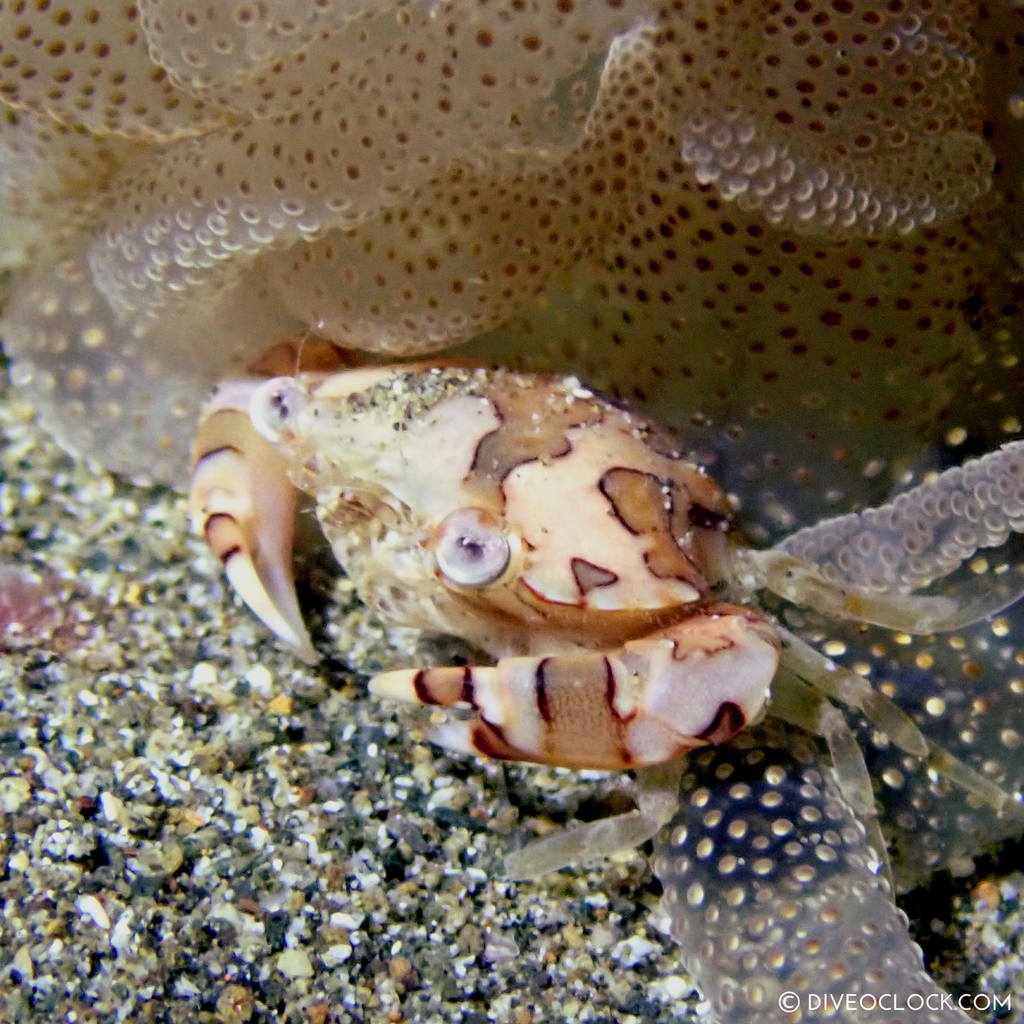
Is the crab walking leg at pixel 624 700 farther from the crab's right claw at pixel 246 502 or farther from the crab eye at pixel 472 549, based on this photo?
the crab's right claw at pixel 246 502

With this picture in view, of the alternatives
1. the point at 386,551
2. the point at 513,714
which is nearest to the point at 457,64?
the point at 386,551

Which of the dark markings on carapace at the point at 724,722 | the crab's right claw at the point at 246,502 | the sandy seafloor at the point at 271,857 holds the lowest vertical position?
the sandy seafloor at the point at 271,857

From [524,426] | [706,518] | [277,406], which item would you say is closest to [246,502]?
[277,406]

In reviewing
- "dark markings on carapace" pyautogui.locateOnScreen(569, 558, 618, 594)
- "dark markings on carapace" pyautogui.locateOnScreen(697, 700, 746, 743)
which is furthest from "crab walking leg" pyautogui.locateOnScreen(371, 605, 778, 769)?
"dark markings on carapace" pyautogui.locateOnScreen(569, 558, 618, 594)

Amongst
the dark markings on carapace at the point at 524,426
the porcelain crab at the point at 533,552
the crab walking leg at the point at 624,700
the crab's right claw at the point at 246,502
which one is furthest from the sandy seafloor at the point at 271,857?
the dark markings on carapace at the point at 524,426

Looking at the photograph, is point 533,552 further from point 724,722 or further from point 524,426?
point 724,722

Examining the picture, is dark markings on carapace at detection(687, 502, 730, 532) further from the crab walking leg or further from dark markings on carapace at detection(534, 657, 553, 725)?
dark markings on carapace at detection(534, 657, 553, 725)
